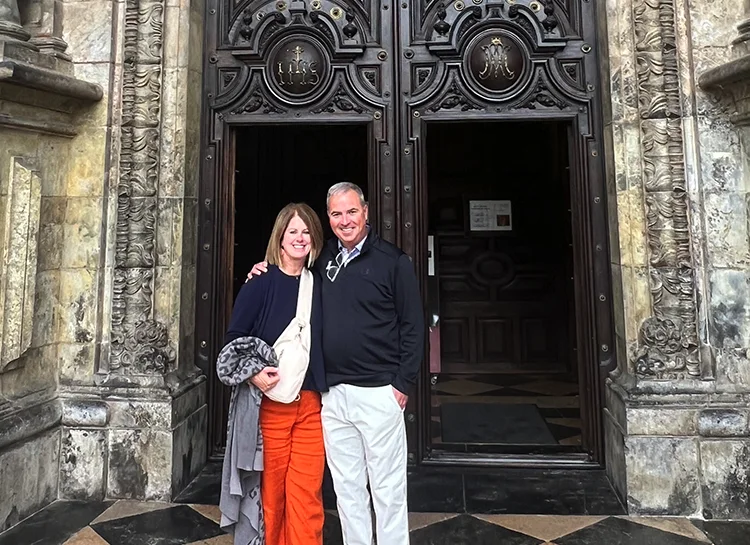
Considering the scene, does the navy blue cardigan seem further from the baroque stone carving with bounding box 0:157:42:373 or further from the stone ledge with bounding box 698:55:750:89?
the stone ledge with bounding box 698:55:750:89

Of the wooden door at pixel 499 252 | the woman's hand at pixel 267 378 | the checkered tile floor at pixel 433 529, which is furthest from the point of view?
the wooden door at pixel 499 252

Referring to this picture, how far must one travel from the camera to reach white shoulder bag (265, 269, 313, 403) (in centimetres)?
200

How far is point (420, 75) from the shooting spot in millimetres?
3443

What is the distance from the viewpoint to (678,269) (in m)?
2.83

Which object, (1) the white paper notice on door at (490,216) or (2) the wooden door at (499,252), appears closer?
(2) the wooden door at (499,252)

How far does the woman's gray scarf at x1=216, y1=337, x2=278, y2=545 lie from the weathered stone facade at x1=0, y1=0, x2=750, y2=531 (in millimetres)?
996

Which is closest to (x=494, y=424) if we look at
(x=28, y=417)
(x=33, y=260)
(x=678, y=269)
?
(x=678, y=269)

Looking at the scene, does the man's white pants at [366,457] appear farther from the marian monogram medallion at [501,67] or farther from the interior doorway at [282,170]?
the interior doorway at [282,170]

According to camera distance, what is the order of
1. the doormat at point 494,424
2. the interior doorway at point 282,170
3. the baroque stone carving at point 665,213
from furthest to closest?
the interior doorway at point 282,170
the doormat at point 494,424
the baroque stone carving at point 665,213

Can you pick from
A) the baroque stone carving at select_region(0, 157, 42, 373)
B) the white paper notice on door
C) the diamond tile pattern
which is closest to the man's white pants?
the diamond tile pattern

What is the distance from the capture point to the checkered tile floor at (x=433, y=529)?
8.11 ft

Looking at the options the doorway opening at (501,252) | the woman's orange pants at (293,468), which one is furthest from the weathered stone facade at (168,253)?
the doorway opening at (501,252)

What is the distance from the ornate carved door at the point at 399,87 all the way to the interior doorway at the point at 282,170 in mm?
2179

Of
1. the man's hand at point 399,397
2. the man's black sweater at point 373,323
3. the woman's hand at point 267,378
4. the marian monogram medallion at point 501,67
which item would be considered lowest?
the man's hand at point 399,397
